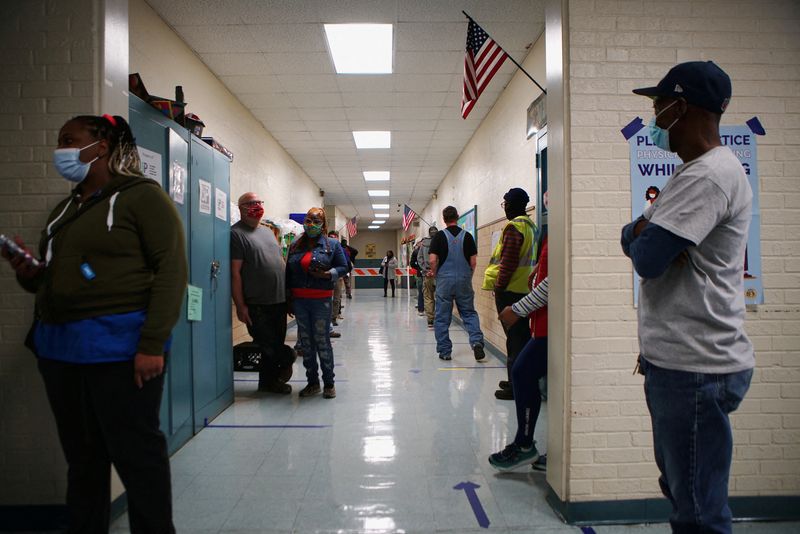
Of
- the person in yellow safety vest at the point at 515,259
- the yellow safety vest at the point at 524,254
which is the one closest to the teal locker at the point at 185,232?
the person in yellow safety vest at the point at 515,259

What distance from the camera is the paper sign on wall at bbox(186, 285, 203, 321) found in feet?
9.91

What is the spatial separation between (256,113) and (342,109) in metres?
1.22

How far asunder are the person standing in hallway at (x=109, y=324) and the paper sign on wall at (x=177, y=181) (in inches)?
50.0

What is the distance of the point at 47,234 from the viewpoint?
166 cm

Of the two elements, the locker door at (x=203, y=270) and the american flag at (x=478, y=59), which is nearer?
the locker door at (x=203, y=270)

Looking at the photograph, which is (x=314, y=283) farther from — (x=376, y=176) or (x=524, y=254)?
(x=376, y=176)

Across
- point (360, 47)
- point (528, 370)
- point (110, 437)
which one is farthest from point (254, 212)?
point (110, 437)

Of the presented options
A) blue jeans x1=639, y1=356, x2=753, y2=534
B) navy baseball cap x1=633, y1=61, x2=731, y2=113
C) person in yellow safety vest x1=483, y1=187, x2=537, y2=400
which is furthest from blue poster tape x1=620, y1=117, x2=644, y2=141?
person in yellow safety vest x1=483, y1=187, x2=537, y2=400

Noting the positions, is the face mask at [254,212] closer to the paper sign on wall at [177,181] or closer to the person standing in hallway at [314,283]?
the person standing in hallway at [314,283]

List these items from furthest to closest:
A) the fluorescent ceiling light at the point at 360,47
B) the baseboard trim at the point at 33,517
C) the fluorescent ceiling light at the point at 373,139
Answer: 1. the fluorescent ceiling light at the point at 373,139
2. the fluorescent ceiling light at the point at 360,47
3. the baseboard trim at the point at 33,517

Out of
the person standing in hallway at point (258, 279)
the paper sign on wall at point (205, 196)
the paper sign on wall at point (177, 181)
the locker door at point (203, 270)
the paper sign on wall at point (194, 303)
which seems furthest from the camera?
the person standing in hallway at point (258, 279)

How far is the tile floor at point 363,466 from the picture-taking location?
212cm

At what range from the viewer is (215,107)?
5.34 meters

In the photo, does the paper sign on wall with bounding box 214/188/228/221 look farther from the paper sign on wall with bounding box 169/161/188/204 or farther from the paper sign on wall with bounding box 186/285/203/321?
the paper sign on wall with bounding box 186/285/203/321
